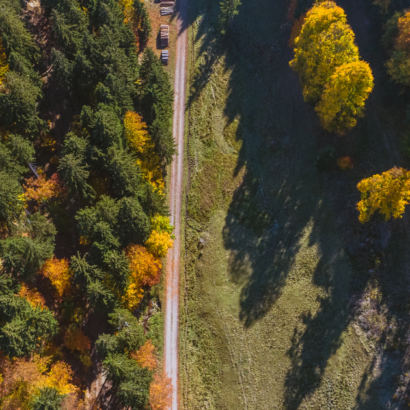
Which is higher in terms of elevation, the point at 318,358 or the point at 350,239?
the point at 350,239

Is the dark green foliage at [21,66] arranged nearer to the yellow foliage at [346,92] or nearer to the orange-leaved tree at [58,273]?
the orange-leaved tree at [58,273]

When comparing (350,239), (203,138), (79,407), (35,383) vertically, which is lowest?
(79,407)

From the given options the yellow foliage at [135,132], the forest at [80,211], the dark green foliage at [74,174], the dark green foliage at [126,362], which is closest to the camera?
the dark green foliage at [126,362]

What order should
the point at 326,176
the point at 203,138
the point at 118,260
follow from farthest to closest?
the point at 203,138
the point at 326,176
the point at 118,260

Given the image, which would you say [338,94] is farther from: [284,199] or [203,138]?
[203,138]

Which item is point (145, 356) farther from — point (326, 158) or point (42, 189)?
point (326, 158)

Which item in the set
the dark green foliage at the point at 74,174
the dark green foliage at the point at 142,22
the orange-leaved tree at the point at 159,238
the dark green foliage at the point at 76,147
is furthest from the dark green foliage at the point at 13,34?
the orange-leaved tree at the point at 159,238

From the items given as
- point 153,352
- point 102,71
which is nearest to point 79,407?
point 153,352
